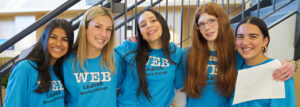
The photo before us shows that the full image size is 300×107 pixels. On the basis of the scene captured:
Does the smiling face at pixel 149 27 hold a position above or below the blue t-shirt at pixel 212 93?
above

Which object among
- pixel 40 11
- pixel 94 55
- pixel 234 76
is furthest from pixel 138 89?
pixel 40 11

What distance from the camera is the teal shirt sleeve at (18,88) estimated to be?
2.98 ft

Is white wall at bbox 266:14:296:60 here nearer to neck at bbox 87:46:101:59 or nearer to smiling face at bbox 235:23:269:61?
smiling face at bbox 235:23:269:61

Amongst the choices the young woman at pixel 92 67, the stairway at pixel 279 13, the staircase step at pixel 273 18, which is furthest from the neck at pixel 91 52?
the staircase step at pixel 273 18

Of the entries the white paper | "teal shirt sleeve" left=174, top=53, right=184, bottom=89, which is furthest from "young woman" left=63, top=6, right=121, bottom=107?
the white paper

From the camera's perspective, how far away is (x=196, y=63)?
1171 mm

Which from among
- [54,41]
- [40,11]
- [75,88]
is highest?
[40,11]

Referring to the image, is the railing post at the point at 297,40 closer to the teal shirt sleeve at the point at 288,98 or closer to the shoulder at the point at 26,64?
the teal shirt sleeve at the point at 288,98

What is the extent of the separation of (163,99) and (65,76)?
58 cm

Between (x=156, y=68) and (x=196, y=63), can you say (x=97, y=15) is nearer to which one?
(x=156, y=68)

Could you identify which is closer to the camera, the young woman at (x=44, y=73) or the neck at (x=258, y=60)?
the young woman at (x=44, y=73)

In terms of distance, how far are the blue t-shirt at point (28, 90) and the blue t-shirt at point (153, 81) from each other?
37cm

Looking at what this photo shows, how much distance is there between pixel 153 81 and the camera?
1.17 m

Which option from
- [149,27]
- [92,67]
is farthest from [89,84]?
[149,27]
